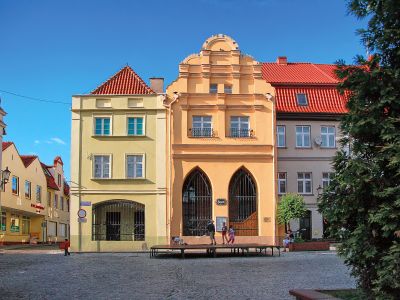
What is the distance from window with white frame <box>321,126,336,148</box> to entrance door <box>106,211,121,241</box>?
15057 millimetres

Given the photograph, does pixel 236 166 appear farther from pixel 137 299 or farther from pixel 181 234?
pixel 137 299

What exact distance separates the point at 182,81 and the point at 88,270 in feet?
67.3

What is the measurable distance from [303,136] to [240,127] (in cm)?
495

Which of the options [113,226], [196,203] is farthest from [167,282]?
[113,226]

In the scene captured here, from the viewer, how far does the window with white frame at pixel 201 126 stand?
39.1 metres

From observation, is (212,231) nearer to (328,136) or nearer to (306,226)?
(306,226)

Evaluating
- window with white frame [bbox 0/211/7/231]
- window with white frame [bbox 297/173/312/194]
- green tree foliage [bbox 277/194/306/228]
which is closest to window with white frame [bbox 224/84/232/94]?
window with white frame [bbox 297/173/312/194]

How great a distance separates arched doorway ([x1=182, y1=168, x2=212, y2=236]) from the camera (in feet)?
125

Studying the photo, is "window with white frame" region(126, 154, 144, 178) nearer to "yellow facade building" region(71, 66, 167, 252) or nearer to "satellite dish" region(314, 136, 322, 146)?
"yellow facade building" region(71, 66, 167, 252)

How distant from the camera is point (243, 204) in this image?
38.8 meters

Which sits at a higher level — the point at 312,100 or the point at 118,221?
the point at 312,100

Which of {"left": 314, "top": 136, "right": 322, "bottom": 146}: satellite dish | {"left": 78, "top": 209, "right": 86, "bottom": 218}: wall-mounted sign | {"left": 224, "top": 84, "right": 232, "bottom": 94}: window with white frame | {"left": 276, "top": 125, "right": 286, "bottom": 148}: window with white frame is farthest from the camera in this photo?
{"left": 276, "top": 125, "right": 286, "bottom": 148}: window with white frame

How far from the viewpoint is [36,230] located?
60250 millimetres

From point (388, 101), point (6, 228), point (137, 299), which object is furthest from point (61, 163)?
point (388, 101)
